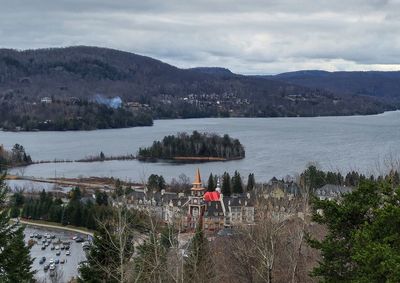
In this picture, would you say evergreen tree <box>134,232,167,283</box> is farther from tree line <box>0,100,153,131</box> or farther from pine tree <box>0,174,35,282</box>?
tree line <box>0,100,153,131</box>

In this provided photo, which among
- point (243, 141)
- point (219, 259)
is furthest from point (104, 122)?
point (219, 259)

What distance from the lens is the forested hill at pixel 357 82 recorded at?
13875 cm

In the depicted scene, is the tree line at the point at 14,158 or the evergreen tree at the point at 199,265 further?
the tree line at the point at 14,158

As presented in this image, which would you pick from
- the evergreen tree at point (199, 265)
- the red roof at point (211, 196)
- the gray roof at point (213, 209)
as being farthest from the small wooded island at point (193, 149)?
the evergreen tree at point (199, 265)

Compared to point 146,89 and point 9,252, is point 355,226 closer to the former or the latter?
point 9,252

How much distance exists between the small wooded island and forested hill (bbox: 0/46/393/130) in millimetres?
35937

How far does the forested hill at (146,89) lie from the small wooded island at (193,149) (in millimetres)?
35937

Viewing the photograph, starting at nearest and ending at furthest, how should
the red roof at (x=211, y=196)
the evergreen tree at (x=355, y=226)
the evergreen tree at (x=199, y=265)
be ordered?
the evergreen tree at (x=355, y=226) → the evergreen tree at (x=199, y=265) → the red roof at (x=211, y=196)

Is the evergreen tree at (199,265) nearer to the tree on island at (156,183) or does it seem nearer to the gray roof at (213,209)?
the gray roof at (213,209)

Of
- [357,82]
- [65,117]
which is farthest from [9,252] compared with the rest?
[357,82]

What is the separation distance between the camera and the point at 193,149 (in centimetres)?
4109

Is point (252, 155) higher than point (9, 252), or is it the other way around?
point (9, 252)

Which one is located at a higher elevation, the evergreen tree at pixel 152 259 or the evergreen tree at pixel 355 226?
the evergreen tree at pixel 355 226

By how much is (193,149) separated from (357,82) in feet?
368
